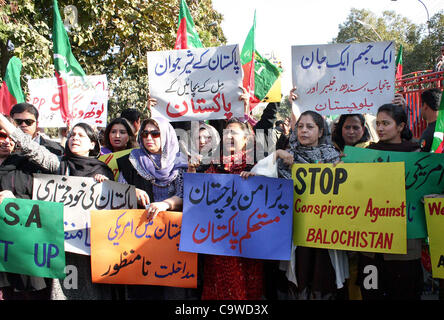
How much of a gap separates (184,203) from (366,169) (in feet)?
4.24

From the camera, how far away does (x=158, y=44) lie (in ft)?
36.4

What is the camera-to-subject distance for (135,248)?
2971 millimetres

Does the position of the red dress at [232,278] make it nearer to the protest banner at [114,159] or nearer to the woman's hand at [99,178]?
the woman's hand at [99,178]

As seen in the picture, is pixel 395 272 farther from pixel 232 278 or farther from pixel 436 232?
pixel 232 278

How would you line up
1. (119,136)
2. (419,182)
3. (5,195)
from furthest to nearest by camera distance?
(119,136) < (5,195) < (419,182)

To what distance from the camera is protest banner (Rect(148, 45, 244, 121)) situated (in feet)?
11.9

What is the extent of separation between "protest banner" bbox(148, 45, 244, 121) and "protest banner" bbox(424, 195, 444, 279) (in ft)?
5.57

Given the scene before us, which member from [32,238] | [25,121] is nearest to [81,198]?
[32,238]

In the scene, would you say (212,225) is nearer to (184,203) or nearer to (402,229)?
(184,203)

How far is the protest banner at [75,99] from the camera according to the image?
4.40 metres

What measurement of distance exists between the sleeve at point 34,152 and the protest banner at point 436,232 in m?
2.72

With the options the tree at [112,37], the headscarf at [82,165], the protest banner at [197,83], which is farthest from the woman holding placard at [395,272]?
the tree at [112,37]

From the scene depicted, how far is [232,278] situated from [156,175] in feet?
3.16

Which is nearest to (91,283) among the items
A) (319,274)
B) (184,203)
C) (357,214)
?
(184,203)
